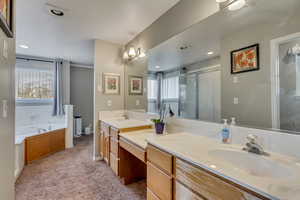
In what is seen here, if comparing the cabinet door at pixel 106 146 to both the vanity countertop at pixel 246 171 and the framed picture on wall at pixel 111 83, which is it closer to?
the framed picture on wall at pixel 111 83

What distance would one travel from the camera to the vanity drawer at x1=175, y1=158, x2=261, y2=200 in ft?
2.33

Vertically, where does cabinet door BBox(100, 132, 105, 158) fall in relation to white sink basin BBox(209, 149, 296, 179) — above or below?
below

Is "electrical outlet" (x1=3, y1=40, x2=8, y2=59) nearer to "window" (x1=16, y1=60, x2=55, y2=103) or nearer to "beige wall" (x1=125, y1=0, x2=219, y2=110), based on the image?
"beige wall" (x1=125, y1=0, x2=219, y2=110)

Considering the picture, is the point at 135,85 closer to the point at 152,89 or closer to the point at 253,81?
the point at 152,89

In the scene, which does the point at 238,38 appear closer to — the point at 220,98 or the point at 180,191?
the point at 220,98

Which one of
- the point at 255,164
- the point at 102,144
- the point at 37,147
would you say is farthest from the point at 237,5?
the point at 37,147

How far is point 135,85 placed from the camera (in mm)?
3062

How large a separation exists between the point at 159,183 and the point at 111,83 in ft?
7.64

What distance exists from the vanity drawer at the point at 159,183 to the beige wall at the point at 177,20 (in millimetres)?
1593

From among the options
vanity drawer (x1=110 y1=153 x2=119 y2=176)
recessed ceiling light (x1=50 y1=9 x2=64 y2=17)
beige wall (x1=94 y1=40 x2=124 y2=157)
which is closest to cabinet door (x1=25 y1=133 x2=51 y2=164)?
beige wall (x1=94 y1=40 x2=124 y2=157)

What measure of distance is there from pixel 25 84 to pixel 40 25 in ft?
8.33

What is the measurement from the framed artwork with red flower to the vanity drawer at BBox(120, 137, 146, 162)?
121 cm

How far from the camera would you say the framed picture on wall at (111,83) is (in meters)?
3.03

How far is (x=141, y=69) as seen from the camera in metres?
2.86
